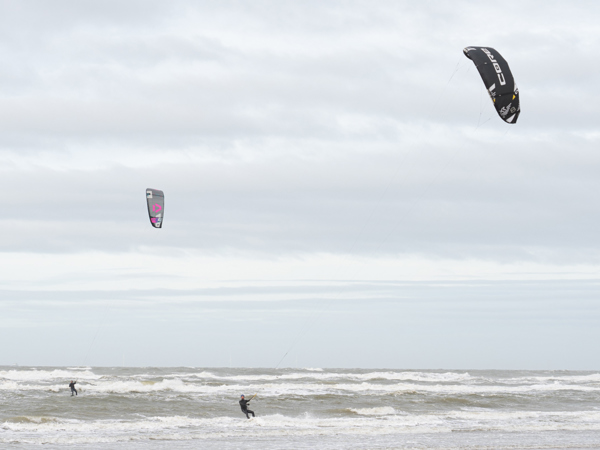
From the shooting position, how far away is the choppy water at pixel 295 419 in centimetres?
1795

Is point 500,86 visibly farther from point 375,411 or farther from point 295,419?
point 375,411

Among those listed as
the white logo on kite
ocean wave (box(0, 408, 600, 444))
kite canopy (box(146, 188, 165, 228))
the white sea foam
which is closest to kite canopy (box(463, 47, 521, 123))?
the white logo on kite

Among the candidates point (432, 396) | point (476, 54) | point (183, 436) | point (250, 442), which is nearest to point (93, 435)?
point (183, 436)

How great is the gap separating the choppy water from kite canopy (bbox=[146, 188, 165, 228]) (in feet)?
25.0

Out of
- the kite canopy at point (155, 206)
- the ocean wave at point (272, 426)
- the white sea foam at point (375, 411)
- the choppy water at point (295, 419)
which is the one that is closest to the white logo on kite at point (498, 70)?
the choppy water at point (295, 419)

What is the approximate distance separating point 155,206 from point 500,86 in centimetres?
1772

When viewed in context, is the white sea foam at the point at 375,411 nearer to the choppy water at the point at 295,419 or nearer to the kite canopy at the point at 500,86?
the choppy water at the point at 295,419

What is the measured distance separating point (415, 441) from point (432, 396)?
644 inches

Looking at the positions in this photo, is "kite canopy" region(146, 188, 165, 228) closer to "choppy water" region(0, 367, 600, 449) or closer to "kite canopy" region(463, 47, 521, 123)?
"choppy water" region(0, 367, 600, 449)

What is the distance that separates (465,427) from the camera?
21.4 metres

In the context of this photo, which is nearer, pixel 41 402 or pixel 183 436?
pixel 183 436

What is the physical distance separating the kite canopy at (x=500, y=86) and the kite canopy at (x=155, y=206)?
17.0 meters

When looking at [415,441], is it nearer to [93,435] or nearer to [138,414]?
[93,435]

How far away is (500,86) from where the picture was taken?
15891 millimetres
